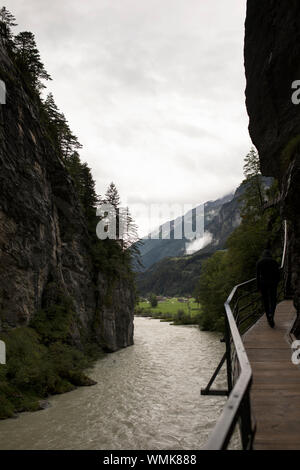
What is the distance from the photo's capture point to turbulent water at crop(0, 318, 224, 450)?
12953mm

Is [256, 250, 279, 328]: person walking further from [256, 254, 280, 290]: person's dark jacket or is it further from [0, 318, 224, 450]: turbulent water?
[0, 318, 224, 450]: turbulent water

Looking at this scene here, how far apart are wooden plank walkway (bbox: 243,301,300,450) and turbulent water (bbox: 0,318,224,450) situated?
25.3 ft

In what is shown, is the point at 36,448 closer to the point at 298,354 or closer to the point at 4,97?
the point at 298,354

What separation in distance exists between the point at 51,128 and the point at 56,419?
91.2ft

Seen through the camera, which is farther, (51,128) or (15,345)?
(51,128)

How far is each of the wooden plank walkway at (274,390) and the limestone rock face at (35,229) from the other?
55.5ft

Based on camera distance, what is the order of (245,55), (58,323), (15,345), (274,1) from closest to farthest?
1. (274,1)
2. (245,55)
3. (15,345)
4. (58,323)

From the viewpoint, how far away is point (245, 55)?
15234mm

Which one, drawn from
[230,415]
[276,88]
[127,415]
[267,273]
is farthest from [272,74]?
[127,415]

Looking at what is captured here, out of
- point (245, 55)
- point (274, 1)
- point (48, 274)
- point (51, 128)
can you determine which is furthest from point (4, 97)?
point (274, 1)

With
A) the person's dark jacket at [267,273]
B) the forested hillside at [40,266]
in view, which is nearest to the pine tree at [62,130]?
the forested hillside at [40,266]

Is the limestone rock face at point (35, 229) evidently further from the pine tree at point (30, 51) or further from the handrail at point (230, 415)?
the handrail at point (230, 415)

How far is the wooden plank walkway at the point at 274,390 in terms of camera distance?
3658 millimetres

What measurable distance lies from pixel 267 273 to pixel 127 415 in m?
12.4
